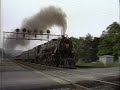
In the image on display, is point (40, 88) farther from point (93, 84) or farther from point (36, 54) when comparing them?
point (36, 54)

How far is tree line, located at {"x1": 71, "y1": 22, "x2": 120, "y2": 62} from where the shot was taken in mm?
43125

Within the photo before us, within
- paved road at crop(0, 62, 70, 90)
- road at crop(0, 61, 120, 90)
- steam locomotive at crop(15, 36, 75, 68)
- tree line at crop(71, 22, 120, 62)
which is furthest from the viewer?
tree line at crop(71, 22, 120, 62)

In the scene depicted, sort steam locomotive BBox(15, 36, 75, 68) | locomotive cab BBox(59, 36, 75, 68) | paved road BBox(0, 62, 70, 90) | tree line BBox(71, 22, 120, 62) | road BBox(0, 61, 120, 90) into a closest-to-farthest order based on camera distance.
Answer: paved road BBox(0, 62, 70, 90) < road BBox(0, 61, 120, 90) < steam locomotive BBox(15, 36, 75, 68) < locomotive cab BBox(59, 36, 75, 68) < tree line BBox(71, 22, 120, 62)

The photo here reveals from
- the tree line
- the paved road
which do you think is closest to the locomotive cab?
the tree line


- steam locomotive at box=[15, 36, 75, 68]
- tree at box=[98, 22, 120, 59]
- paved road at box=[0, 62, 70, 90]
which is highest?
tree at box=[98, 22, 120, 59]

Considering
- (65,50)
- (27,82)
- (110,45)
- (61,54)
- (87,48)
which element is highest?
(110,45)

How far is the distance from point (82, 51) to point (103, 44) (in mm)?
4430

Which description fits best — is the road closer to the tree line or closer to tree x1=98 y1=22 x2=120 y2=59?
the tree line

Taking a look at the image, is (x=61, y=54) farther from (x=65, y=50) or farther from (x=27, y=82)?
(x=27, y=82)

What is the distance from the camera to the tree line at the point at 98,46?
43.1 m

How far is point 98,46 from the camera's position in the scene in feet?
160

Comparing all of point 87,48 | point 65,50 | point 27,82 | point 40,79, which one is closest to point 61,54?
point 65,50

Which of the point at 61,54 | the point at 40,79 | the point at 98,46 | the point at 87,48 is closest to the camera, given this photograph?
the point at 40,79

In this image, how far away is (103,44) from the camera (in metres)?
47.2
